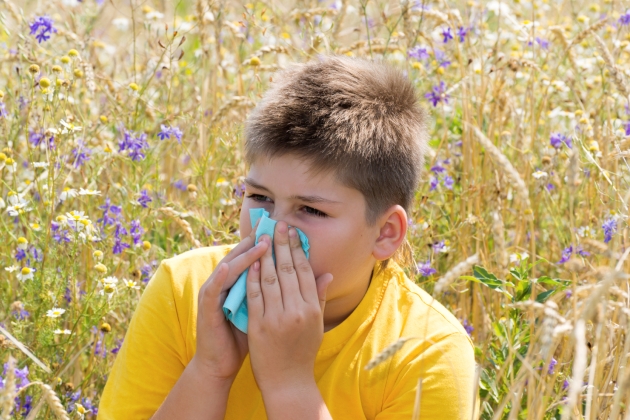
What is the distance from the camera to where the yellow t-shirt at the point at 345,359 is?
6.23 ft

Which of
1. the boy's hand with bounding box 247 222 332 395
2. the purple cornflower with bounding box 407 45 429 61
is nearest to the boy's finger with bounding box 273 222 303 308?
the boy's hand with bounding box 247 222 332 395

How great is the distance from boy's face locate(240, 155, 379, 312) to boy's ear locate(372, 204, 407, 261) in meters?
0.07

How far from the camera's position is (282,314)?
1804 millimetres

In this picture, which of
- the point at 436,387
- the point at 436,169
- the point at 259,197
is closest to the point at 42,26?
the point at 259,197

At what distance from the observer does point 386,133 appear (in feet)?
6.58

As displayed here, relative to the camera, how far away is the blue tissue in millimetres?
1820

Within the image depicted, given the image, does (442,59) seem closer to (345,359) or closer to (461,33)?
(461,33)

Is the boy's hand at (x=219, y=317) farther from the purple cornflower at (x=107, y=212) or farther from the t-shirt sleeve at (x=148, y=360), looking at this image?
the purple cornflower at (x=107, y=212)

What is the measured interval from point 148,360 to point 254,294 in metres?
0.38

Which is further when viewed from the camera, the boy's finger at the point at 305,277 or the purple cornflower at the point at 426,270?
the purple cornflower at the point at 426,270

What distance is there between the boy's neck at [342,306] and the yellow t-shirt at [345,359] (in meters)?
0.03

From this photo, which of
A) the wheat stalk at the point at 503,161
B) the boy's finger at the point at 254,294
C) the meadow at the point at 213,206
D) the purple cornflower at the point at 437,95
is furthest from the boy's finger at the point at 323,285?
the purple cornflower at the point at 437,95

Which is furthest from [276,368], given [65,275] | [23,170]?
[23,170]

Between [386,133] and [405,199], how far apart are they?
0.21m
